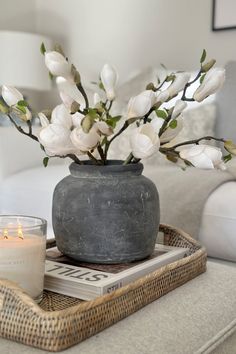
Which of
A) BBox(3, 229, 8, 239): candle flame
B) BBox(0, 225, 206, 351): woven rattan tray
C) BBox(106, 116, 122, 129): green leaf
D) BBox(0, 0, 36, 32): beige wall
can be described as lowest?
BBox(0, 225, 206, 351): woven rattan tray

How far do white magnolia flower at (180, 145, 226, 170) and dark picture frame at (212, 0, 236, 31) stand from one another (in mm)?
1937

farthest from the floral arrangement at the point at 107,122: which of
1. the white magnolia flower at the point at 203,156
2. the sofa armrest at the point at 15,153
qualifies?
the sofa armrest at the point at 15,153

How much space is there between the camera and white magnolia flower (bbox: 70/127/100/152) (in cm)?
82

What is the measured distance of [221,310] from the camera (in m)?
0.82

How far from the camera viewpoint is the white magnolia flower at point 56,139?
2.72 ft

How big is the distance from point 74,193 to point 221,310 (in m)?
0.31

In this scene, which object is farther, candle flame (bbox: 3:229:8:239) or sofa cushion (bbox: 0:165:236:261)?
sofa cushion (bbox: 0:165:236:261)

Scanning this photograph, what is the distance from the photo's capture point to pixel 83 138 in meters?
0.82

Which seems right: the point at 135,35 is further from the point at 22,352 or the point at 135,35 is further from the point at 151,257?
the point at 22,352

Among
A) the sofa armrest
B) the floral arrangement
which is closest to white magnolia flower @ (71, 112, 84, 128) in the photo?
the floral arrangement

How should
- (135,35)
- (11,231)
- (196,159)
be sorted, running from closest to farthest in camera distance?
(11,231) < (196,159) < (135,35)

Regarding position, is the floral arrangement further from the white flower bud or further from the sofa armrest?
the sofa armrest

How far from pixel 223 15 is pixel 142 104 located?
6.59 feet

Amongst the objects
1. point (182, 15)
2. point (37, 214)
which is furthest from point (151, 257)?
point (182, 15)
